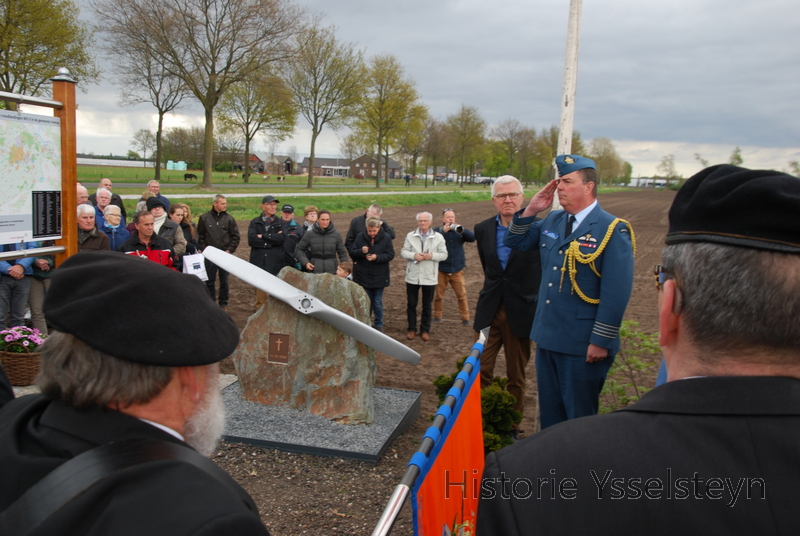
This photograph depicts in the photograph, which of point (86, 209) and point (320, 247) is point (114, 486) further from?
point (320, 247)

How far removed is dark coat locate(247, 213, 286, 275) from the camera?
8477 millimetres

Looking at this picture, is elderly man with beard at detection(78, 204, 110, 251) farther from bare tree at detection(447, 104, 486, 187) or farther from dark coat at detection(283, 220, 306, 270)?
bare tree at detection(447, 104, 486, 187)

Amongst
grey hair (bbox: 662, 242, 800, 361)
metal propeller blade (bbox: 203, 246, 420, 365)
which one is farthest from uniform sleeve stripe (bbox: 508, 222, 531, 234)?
grey hair (bbox: 662, 242, 800, 361)

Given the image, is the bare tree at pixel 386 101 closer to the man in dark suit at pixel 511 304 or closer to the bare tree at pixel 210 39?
the bare tree at pixel 210 39

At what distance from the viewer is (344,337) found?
16.9 ft

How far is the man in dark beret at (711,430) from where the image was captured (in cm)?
93

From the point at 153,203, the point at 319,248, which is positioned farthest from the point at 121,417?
the point at 153,203

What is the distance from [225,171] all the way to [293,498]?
209ft

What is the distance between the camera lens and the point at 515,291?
16.0 feet

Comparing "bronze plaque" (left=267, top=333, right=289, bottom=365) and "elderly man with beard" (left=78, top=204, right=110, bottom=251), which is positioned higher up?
"elderly man with beard" (left=78, top=204, right=110, bottom=251)

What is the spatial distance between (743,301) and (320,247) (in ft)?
23.5

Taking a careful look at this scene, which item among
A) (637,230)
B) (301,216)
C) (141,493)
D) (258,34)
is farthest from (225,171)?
(141,493)

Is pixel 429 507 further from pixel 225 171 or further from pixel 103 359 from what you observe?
pixel 225 171

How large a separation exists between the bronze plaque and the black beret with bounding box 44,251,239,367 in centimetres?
395
